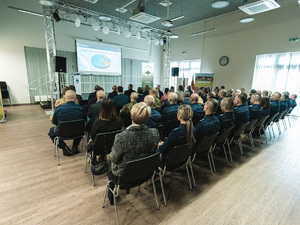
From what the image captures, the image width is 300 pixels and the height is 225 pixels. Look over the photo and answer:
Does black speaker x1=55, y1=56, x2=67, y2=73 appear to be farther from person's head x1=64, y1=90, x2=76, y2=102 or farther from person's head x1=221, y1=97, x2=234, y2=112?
person's head x1=221, y1=97, x2=234, y2=112

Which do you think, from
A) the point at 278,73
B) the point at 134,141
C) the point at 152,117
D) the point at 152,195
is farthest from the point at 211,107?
the point at 278,73

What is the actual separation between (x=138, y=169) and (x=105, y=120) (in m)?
1.06

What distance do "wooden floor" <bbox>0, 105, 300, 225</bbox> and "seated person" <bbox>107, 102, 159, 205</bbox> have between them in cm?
78

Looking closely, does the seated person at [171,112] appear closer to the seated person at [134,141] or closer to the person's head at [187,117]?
the person's head at [187,117]

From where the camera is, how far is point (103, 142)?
2305 mm

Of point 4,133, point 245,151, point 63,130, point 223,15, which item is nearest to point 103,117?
point 63,130

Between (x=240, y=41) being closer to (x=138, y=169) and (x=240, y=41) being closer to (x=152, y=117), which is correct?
(x=152, y=117)

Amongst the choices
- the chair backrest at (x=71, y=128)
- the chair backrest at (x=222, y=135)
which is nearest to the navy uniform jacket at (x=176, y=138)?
the chair backrest at (x=222, y=135)

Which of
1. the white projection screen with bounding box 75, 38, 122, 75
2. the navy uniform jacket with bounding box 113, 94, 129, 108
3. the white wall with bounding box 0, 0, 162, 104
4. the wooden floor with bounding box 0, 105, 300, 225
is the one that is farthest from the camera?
the white projection screen with bounding box 75, 38, 122, 75

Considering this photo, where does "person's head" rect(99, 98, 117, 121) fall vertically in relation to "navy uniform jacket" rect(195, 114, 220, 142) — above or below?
above

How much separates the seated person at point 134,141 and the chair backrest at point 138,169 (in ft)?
0.24

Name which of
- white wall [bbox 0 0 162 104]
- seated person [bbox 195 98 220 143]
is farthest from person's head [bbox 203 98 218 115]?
white wall [bbox 0 0 162 104]

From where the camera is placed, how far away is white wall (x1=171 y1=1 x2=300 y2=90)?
756 cm

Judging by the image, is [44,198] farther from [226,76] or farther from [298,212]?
[226,76]
